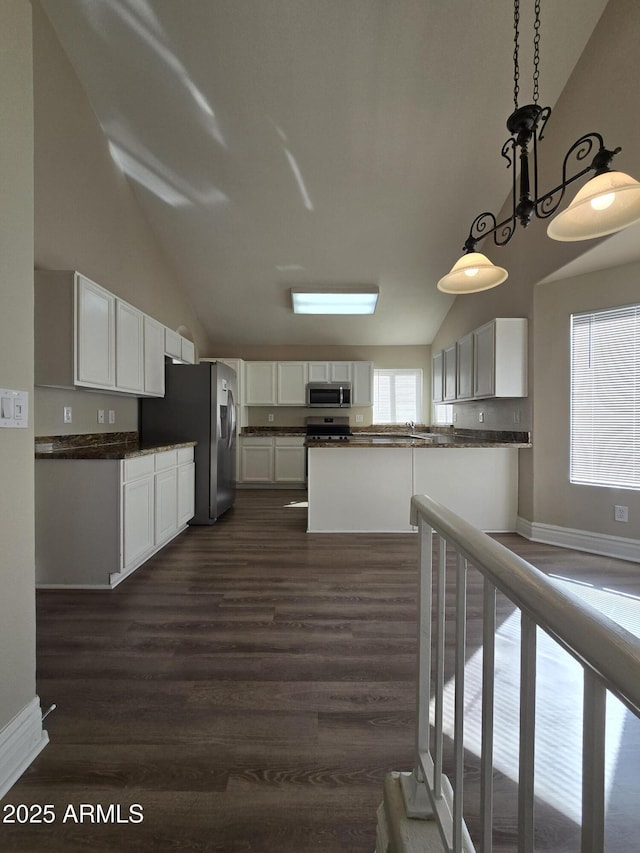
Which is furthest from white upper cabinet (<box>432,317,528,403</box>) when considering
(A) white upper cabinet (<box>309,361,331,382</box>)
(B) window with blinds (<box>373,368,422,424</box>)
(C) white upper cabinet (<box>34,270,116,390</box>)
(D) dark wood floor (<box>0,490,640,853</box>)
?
(C) white upper cabinet (<box>34,270,116,390</box>)

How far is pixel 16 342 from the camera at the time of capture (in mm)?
1287

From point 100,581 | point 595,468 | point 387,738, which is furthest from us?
point 595,468

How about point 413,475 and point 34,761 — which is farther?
point 413,475

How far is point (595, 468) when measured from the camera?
11.0 ft

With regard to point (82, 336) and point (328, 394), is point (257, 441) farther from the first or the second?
point (82, 336)

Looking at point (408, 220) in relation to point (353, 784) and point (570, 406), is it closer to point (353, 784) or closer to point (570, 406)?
point (570, 406)

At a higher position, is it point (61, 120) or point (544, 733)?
point (61, 120)

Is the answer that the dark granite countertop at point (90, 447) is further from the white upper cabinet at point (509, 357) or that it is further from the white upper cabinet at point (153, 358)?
the white upper cabinet at point (509, 357)

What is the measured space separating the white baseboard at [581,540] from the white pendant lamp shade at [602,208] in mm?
2583

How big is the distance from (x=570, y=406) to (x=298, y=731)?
3354 millimetres

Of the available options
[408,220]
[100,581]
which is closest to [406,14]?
[408,220]

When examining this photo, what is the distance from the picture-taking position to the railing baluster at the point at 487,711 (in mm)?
593

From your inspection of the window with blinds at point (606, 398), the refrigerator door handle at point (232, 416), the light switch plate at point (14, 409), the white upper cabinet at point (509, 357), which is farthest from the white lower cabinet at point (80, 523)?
the window with blinds at point (606, 398)

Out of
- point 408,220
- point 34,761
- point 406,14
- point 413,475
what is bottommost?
point 34,761
